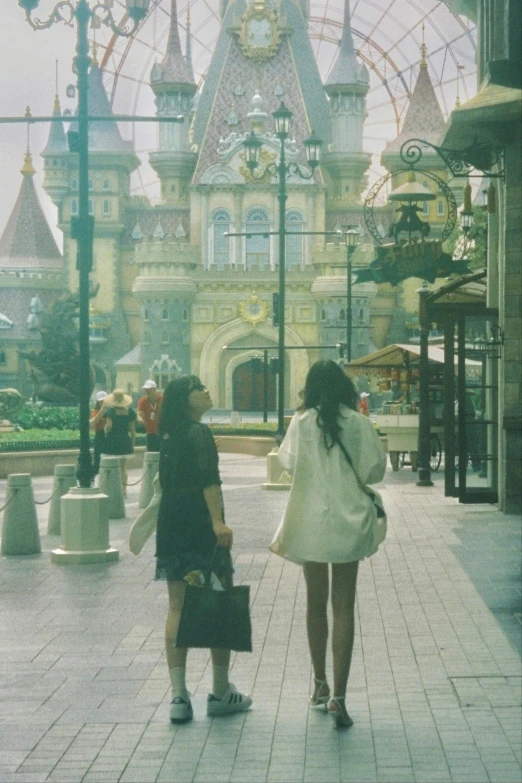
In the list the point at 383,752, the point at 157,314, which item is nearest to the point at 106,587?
the point at 383,752

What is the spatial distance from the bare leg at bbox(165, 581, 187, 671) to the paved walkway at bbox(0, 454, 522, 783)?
0.26 m

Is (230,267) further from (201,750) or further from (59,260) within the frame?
(201,750)

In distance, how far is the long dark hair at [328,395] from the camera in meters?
7.09

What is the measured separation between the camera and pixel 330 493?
709cm

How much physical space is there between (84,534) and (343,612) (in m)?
6.56

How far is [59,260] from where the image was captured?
3971 inches

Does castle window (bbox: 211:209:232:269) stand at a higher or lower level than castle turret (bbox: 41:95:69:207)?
lower

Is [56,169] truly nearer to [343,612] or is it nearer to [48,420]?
[48,420]

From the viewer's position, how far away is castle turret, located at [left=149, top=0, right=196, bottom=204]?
95.1 meters

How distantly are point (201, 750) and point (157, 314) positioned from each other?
3195 inches

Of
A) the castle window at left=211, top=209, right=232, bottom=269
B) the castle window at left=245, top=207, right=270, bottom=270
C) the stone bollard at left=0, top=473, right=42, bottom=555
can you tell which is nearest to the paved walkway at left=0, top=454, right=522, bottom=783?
the stone bollard at left=0, top=473, right=42, bottom=555

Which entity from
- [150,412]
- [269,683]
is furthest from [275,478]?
[269,683]

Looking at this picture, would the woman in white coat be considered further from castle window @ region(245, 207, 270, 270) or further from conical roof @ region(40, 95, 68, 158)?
conical roof @ region(40, 95, 68, 158)

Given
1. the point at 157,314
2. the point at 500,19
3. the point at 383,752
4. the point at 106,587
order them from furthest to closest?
1. the point at 157,314
2. the point at 500,19
3. the point at 106,587
4. the point at 383,752
